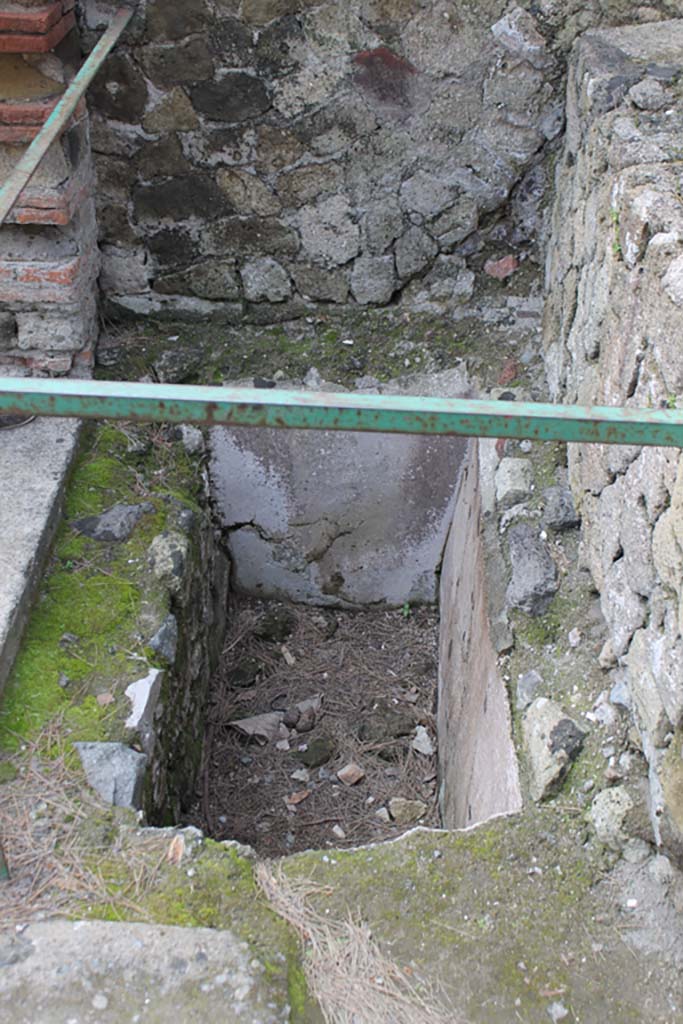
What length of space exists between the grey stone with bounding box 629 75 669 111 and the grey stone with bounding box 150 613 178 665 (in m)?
1.87

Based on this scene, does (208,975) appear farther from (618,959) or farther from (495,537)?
(495,537)

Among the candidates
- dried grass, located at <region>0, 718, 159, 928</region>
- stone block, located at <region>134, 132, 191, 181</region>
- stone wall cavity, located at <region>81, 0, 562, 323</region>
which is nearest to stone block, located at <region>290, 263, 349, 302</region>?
stone wall cavity, located at <region>81, 0, 562, 323</region>

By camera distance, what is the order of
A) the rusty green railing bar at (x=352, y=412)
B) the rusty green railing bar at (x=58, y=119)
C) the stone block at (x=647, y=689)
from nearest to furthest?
the rusty green railing bar at (x=352, y=412) < the stone block at (x=647, y=689) < the rusty green railing bar at (x=58, y=119)

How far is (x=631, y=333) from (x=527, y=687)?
87cm

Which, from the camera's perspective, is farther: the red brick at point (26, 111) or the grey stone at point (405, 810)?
the grey stone at point (405, 810)

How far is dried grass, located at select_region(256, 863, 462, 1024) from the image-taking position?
1.63m

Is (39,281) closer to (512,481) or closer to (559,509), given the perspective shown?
(512,481)

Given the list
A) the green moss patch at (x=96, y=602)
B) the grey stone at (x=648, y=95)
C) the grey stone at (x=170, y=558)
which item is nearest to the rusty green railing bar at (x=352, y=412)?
the green moss patch at (x=96, y=602)

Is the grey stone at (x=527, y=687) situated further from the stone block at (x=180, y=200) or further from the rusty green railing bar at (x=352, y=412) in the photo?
the stone block at (x=180, y=200)

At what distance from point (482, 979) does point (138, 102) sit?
2.68m

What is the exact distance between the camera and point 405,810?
295cm

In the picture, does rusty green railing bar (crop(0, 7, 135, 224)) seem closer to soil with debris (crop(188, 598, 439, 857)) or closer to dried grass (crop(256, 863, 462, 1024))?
dried grass (crop(256, 863, 462, 1024))

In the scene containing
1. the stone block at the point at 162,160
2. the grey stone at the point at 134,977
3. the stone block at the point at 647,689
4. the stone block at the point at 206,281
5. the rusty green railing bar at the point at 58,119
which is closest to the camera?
the grey stone at the point at 134,977

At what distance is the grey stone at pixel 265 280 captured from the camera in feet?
10.6
